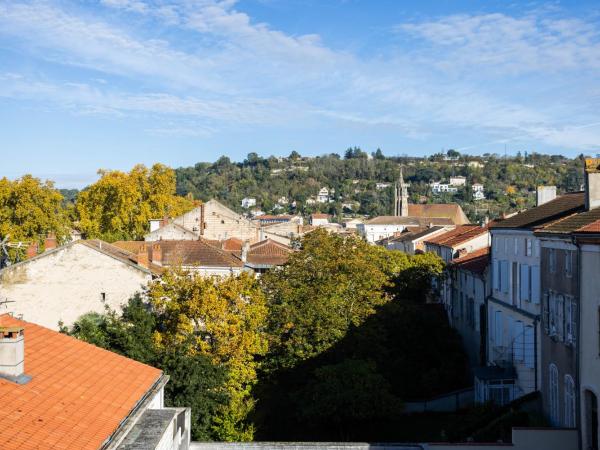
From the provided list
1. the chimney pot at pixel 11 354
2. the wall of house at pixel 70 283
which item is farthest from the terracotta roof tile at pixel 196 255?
the chimney pot at pixel 11 354

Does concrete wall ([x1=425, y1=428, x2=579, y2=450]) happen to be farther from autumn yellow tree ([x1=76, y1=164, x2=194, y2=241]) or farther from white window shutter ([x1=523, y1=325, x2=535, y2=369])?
autumn yellow tree ([x1=76, y1=164, x2=194, y2=241])

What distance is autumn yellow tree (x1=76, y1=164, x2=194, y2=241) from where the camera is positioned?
65875 millimetres

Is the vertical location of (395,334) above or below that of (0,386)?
below

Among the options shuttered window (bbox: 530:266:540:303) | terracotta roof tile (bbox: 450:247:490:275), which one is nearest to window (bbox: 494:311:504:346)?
terracotta roof tile (bbox: 450:247:490:275)

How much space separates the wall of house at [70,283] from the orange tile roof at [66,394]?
43.2 feet

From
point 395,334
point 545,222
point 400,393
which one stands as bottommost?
point 400,393

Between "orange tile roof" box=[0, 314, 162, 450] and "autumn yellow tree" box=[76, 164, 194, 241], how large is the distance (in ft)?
149

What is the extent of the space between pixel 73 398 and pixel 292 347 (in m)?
18.9

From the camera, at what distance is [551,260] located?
24.2m

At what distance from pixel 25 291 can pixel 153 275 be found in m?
5.90

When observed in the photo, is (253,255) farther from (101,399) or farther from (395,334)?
(101,399)

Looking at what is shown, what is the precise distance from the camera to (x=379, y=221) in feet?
480

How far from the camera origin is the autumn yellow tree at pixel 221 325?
29062 mm

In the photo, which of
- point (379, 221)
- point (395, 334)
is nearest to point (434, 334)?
point (395, 334)
